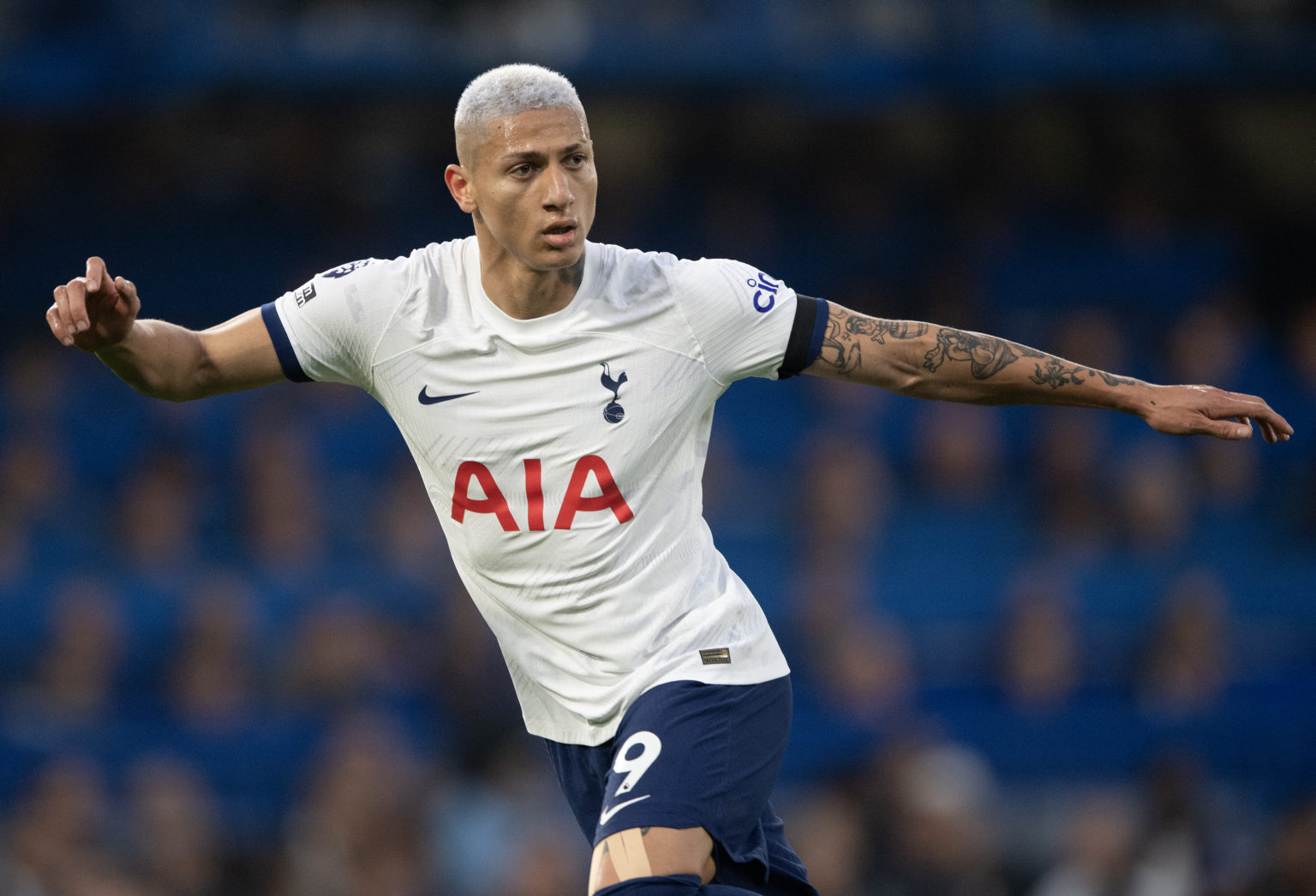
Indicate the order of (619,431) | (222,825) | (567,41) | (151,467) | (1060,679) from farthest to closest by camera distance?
(567,41)
(151,467)
(1060,679)
(222,825)
(619,431)

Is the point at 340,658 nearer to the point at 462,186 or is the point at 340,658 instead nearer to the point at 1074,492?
the point at 1074,492

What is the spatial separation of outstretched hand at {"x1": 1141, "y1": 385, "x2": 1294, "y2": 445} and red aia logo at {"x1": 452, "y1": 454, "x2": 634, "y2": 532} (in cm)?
140

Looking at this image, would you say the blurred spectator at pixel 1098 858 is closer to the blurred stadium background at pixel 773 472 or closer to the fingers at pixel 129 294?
the blurred stadium background at pixel 773 472

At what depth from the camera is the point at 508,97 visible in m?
4.18

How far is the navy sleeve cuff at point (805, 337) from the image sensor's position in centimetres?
429

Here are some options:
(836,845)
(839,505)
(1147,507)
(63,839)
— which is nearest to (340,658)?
(63,839)

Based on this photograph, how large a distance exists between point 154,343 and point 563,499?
44.4 inches

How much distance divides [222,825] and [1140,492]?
20.4 ft

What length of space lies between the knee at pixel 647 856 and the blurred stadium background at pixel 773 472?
418cm

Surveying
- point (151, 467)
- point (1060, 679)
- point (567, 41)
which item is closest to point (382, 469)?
point (151, 467)

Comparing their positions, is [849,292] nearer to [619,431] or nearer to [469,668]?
[469,668]

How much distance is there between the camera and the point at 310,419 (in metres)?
11.5

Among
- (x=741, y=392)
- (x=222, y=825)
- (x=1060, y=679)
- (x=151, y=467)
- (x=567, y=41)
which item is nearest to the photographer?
(x=222, y=825)

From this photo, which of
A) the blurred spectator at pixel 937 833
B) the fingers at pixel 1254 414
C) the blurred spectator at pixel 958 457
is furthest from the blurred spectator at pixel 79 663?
the fingers at pixel 1254 414
